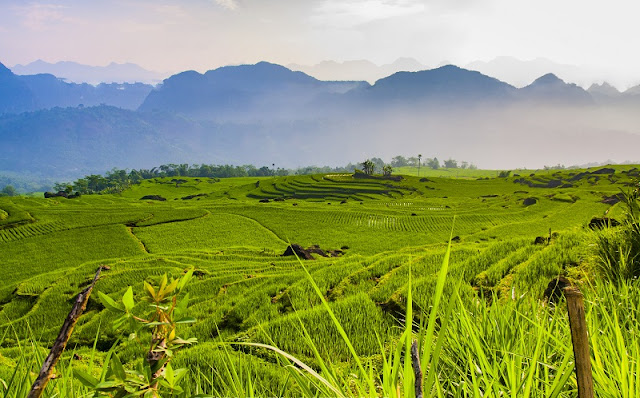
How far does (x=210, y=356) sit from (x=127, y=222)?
61.4 meters

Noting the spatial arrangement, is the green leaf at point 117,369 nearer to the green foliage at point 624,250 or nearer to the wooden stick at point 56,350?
the wooden stick at point 56,350

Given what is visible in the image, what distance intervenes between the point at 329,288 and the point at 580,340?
9385 mm

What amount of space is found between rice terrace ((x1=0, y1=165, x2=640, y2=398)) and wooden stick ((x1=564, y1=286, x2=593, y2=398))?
251 millimetres

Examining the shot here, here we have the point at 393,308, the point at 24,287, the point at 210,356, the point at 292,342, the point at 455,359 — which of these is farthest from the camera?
the point at 24,287

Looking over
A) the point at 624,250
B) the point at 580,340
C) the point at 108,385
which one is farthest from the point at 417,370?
the point at 624,250

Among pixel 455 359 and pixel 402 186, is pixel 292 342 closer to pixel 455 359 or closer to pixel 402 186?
pixel 455 359

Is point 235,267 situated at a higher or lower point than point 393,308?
lower

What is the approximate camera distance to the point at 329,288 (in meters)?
10.1

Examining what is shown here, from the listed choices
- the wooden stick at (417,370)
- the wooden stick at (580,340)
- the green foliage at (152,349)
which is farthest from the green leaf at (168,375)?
the wooden stick at (580,340)

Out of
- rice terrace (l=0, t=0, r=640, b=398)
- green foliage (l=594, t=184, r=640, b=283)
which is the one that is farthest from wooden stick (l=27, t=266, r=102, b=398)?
green foliage (l=594, t=184, r=640, b=283)

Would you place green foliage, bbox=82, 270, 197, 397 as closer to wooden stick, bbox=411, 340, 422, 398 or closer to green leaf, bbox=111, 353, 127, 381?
green leaf, bbox=111, 353, 127, 381

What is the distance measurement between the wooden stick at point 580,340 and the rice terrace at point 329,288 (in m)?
0.25

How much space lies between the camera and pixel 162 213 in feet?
215

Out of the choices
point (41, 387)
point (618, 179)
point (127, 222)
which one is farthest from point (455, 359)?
point (618, 179)
